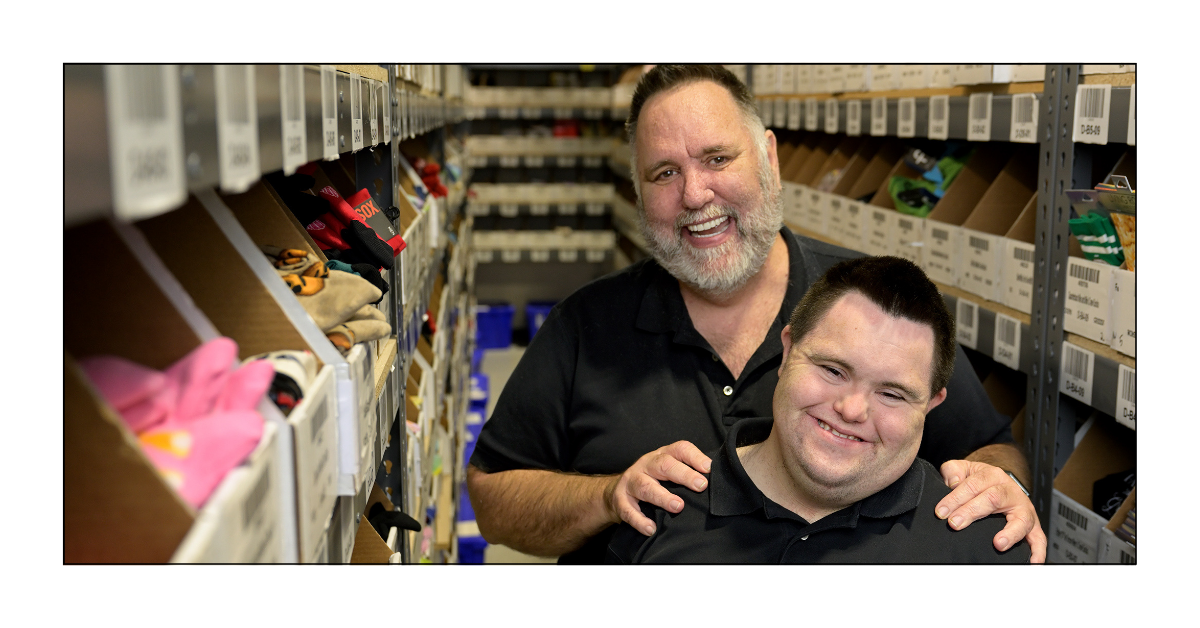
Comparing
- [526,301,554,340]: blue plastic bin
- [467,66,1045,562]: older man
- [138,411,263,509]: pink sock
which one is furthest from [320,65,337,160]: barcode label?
[526,301,554,340]: blue plastic bin

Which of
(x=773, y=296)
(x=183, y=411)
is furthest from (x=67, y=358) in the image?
(x=773, y=296)

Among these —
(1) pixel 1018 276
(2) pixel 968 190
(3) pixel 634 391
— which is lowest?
(3) pixel 634 391

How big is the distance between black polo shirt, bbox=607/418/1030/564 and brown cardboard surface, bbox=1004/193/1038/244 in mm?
1076

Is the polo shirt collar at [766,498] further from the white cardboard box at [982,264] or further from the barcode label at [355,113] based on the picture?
the white cardboard box at [982,264]

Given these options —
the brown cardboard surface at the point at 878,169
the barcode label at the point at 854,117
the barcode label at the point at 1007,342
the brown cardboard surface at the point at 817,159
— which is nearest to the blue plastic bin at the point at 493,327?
the brown cardboard surface at the point at 817,159

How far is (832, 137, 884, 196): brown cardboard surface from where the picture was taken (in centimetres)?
378

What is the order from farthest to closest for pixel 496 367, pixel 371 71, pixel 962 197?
pixel 496 367
pixel 962 197
pixel 371 71

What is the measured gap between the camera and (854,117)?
11.2 ft

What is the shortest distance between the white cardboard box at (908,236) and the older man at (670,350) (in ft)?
3.25

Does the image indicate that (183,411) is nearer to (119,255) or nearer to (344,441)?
(119,255)

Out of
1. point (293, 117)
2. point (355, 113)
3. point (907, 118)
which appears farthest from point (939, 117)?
point (293, 117)

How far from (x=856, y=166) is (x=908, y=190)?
2.27 feet

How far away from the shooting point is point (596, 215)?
877 cm

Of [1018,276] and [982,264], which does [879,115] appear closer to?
[982,264]
